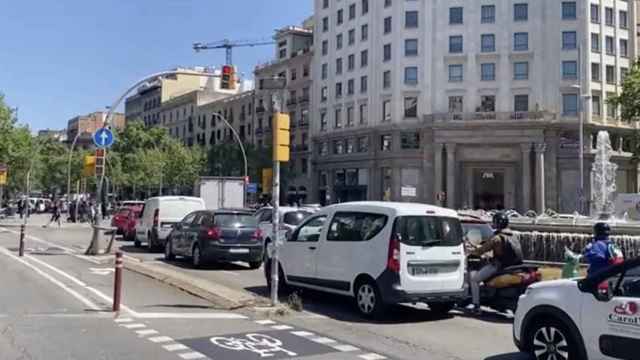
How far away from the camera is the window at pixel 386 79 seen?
68119 millimetres

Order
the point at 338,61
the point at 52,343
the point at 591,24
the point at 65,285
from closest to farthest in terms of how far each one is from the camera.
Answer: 1. the point at 52,343
2. the point at 65,285
3. the point at 591,24
4. the point at 338,61

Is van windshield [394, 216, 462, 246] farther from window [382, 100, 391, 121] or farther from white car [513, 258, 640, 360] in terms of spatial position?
window [382, 100, 391, 121]

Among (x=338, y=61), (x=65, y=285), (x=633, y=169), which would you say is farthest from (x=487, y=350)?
(x=338, y=61)

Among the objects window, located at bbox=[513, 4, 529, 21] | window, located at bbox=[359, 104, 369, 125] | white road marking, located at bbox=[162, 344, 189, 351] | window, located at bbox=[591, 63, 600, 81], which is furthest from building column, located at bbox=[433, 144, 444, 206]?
white road marking, located at bbox=[162, 344, 189, 351]

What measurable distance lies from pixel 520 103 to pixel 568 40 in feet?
23.4

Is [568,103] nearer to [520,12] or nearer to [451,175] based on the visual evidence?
[520,12]

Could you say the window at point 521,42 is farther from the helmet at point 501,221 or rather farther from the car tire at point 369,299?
the car tire at point 369,299

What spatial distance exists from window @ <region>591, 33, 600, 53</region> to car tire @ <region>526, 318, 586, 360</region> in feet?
203

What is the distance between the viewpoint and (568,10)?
63406 millimetres

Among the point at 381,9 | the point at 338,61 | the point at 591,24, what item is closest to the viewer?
the point at 591,24

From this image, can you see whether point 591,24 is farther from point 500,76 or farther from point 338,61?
point 338,61

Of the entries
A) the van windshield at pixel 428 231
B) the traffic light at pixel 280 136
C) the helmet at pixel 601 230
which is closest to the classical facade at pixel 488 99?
the van windshield at pixel 428 231

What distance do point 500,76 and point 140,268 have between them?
5280cm

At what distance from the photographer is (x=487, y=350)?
880 cm
